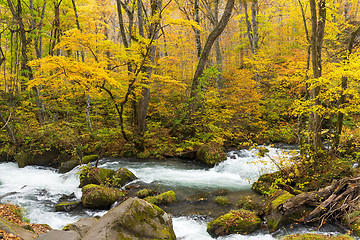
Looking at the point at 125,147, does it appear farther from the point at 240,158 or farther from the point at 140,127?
the point at 240,158

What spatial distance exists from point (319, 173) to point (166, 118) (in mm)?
9679

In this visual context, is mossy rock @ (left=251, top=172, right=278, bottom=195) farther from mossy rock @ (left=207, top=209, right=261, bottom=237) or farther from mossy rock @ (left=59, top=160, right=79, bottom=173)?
mossy rock @ (left=59, top=160, right=79, bottom=173)

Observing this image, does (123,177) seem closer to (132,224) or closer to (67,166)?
(67,166)

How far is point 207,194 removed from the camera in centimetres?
758

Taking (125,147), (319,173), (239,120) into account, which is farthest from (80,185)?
(239,120)

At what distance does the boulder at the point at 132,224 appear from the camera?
3750 mm

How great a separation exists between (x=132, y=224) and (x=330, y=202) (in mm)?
4358

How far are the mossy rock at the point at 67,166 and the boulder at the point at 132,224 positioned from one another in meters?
6.97

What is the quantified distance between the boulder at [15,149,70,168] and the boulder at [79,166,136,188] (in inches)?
140

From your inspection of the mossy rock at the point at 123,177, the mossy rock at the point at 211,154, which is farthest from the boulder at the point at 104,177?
the mossy rock at the point at 211,154

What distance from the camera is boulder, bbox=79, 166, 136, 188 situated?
8.18 metres

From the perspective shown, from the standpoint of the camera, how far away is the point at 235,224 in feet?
17.1

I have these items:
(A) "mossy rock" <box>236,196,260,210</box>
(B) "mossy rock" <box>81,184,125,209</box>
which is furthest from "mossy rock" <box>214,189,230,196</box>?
(B) "mossy rock" <box>81,184,125,209</box>

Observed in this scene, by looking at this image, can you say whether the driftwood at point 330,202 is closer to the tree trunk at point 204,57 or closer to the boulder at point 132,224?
the boulder at point 132,224
